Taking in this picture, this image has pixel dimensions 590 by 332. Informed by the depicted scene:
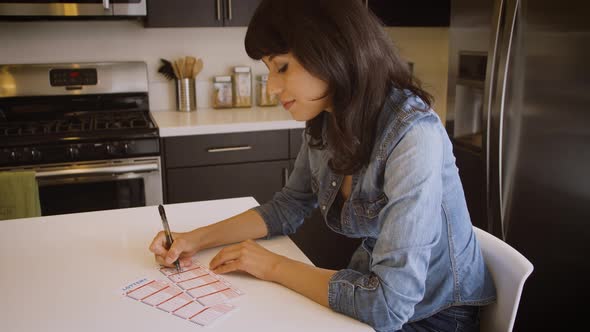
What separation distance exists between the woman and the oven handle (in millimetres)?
1517

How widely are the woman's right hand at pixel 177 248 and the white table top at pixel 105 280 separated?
0.08 ft

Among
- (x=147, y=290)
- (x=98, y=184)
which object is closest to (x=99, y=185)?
(x=98, y=184)

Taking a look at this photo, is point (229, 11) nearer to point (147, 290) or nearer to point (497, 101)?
point (497, 101)

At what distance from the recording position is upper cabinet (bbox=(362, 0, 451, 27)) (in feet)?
10.1

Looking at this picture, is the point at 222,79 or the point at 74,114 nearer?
the point at 74,114

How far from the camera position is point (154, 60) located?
10.9 ft

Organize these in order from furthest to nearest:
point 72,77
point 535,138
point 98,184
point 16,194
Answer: point 72,77
point 98,184
point 16,194
point 535,138

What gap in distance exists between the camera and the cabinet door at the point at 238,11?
3.04 m

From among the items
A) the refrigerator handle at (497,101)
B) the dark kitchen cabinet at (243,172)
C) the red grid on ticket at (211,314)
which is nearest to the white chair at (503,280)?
the red grid on ticket at (211,314)

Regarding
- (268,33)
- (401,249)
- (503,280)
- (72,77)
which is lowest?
(503,280)

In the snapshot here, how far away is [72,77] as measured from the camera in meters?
3.17

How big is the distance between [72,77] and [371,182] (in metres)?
2.43

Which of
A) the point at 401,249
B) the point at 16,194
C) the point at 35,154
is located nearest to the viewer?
the point at 401,249

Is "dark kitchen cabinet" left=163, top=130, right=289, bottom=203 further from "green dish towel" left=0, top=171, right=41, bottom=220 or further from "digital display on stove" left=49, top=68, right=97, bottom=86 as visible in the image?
"green dish towel" left=0, top=171, right=41, bottom=220
